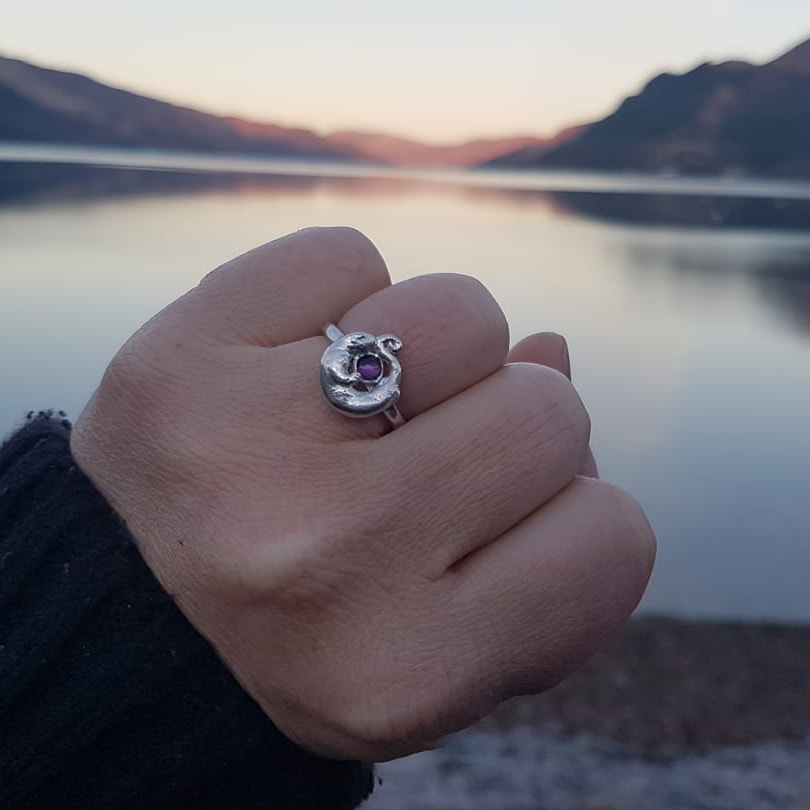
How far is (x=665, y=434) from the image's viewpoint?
268 inches

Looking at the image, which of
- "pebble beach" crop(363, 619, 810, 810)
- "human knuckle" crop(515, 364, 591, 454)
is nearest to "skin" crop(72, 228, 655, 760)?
"human knuckle" crop(515, 364, 591, 454)

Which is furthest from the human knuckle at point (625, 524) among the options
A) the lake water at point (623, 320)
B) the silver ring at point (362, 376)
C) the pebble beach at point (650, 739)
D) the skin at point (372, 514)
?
the lake water at point (623, 320)

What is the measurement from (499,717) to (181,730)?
2984mm

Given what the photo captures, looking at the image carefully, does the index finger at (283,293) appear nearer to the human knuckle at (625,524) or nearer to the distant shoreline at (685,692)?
the human knuckle at (625,524)

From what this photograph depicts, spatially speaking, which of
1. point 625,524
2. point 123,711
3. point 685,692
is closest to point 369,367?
point 625,524

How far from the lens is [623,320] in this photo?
11055mm

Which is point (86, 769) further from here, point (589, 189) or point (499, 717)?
point (589, 189)

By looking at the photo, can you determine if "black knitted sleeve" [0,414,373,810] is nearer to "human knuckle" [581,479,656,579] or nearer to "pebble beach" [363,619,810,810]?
"human knuckle" [581,479,656,579]

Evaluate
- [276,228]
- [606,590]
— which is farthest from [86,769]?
[276,228]

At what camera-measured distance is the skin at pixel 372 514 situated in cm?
86

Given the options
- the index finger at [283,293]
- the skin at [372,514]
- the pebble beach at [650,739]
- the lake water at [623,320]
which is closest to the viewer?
the skin at [372,514]

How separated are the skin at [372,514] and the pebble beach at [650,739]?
2381 mm

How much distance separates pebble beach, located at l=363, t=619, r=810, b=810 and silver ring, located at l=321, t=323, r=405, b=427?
2.52 metres

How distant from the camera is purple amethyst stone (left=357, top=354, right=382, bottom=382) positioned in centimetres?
86
